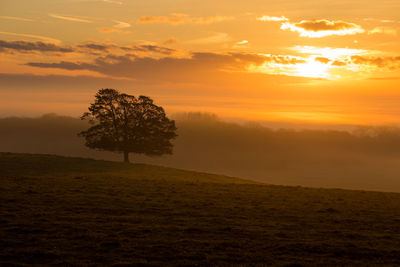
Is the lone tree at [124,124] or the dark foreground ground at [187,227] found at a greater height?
the lone tree at [124,124]

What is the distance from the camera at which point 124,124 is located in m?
71.6

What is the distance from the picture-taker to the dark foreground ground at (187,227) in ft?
53.6

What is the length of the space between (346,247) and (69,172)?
4216 cm

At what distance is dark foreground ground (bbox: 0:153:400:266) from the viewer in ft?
53.6

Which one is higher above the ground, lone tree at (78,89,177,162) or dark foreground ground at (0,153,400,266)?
lone tree at (78,89,177,162)

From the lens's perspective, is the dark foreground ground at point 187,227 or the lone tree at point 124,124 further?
the lone tree at point 124,124

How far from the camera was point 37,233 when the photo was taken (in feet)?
63.7

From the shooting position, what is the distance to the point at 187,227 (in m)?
21.3

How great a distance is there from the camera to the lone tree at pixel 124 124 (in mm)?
71250

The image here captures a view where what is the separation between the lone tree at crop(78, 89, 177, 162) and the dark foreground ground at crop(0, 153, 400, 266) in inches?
1335

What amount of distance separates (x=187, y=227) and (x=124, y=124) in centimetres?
5228

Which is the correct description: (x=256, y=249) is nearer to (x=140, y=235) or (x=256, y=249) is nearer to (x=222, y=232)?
(x=222, y=232)

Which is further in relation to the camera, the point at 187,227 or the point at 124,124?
the point at 124,124

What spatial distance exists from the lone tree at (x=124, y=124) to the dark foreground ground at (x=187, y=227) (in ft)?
111
